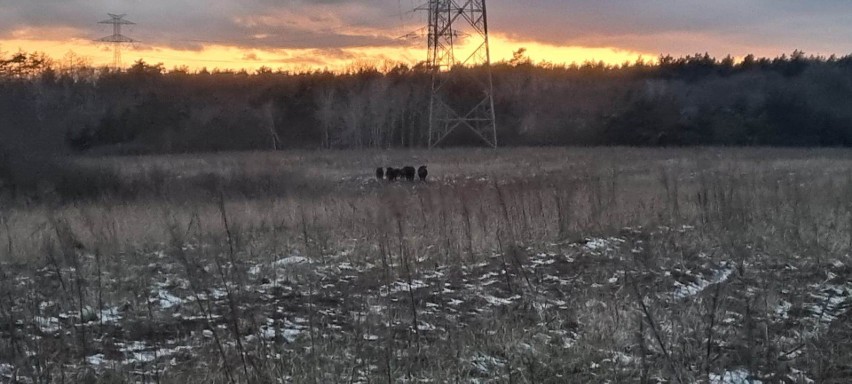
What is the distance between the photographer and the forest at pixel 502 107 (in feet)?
134

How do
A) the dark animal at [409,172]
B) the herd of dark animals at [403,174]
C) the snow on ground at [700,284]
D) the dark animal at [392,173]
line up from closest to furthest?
the snow on ground at [700,284] → the herd of dark animals at [403,174] → the dark animal at [409,172] → the dark animal at [392,173]

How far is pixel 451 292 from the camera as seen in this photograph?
6.54m

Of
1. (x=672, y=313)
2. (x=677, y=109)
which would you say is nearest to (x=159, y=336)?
(x=672, y=313)

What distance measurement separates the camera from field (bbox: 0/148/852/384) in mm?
4465

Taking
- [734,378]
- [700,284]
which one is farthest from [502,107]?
[734,378]

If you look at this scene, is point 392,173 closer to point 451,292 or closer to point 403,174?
point 403,174

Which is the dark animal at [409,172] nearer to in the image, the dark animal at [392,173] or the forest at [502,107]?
the dark animal at [392,173]

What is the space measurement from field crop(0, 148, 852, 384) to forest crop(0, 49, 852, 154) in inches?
1066

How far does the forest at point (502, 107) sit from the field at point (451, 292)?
27.1 meters

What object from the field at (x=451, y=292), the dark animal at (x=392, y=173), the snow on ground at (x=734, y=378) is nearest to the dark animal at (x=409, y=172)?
the dark animal at (x=392, y=173)

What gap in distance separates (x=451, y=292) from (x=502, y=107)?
44.5 m

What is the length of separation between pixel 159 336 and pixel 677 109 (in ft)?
135

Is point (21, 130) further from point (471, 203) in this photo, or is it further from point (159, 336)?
point (159, 336)

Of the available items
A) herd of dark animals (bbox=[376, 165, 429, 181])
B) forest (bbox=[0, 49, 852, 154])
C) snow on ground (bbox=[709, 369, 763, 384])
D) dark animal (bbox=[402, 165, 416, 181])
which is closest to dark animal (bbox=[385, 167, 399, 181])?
herd of dark animals (bbox=[376, 165, 429, 181])
